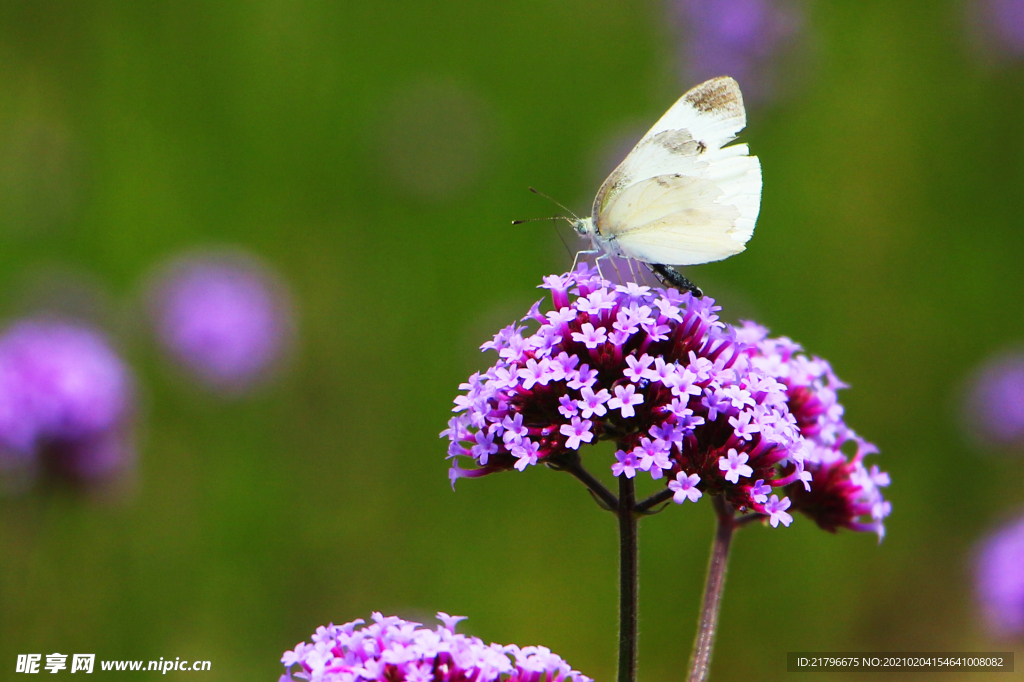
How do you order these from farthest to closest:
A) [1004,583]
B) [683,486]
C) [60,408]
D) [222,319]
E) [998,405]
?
[222,319], [998,405], [1004,583], [60,408], [683,486]

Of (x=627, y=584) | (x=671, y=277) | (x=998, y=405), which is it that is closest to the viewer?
(x=627, y=584)

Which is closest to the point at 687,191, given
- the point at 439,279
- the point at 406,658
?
the point at 406,658

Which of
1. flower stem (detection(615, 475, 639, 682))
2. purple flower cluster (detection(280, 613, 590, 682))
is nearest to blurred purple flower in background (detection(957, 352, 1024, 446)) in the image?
flower stem (detection(615, 475, 639, 682))

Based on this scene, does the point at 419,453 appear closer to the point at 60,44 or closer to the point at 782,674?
the point at 782,674

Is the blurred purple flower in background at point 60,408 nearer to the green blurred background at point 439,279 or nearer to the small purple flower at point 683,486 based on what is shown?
the green blurred background at point 439,279

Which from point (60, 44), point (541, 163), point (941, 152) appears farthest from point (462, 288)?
point (941, 152)

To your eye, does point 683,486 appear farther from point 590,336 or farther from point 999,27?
point 999,27
